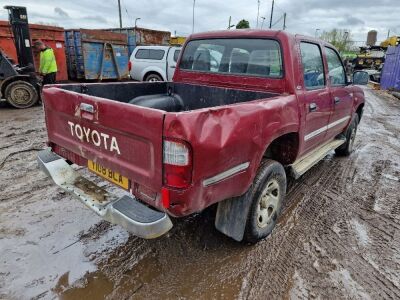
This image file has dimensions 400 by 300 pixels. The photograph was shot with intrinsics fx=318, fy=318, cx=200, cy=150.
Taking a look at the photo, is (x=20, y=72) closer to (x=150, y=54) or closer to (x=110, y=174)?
(x=150, y=54)

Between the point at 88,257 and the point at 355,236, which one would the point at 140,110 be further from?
the point at 355,236

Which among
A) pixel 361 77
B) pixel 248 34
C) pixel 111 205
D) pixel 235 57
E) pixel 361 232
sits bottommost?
pixel 361 232

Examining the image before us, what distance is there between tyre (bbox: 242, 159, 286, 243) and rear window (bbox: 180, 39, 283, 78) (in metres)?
1.08

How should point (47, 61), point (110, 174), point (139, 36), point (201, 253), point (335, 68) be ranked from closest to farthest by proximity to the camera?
point (110, 174), point (201, 253), point (335, 68), point (47, 61), point (139, 36)

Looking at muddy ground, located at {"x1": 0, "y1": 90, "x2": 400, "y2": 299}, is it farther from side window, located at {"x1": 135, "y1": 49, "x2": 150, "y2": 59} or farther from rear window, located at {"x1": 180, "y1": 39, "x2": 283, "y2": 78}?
side window, located at {"x1": 135, "y1": 49, "x2": 150, "y2": 59}

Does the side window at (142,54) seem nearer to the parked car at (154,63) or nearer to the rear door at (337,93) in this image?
the parked car at (154,63)

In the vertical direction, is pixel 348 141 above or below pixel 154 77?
below

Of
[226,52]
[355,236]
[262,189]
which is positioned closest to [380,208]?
[355,236]

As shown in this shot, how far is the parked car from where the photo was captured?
1234cm

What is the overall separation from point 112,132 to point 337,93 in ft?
10.8

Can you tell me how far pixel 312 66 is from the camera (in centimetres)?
379

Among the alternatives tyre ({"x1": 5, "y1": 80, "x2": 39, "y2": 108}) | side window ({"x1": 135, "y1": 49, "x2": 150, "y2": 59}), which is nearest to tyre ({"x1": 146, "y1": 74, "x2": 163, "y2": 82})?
side window ({"x1": 135, "y1": 49, "x2": 150, "y2": 59})

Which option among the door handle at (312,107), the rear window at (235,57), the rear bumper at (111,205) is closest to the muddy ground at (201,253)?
the rear bumper at (111,205)

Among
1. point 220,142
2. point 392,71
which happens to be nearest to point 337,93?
point 220,142
